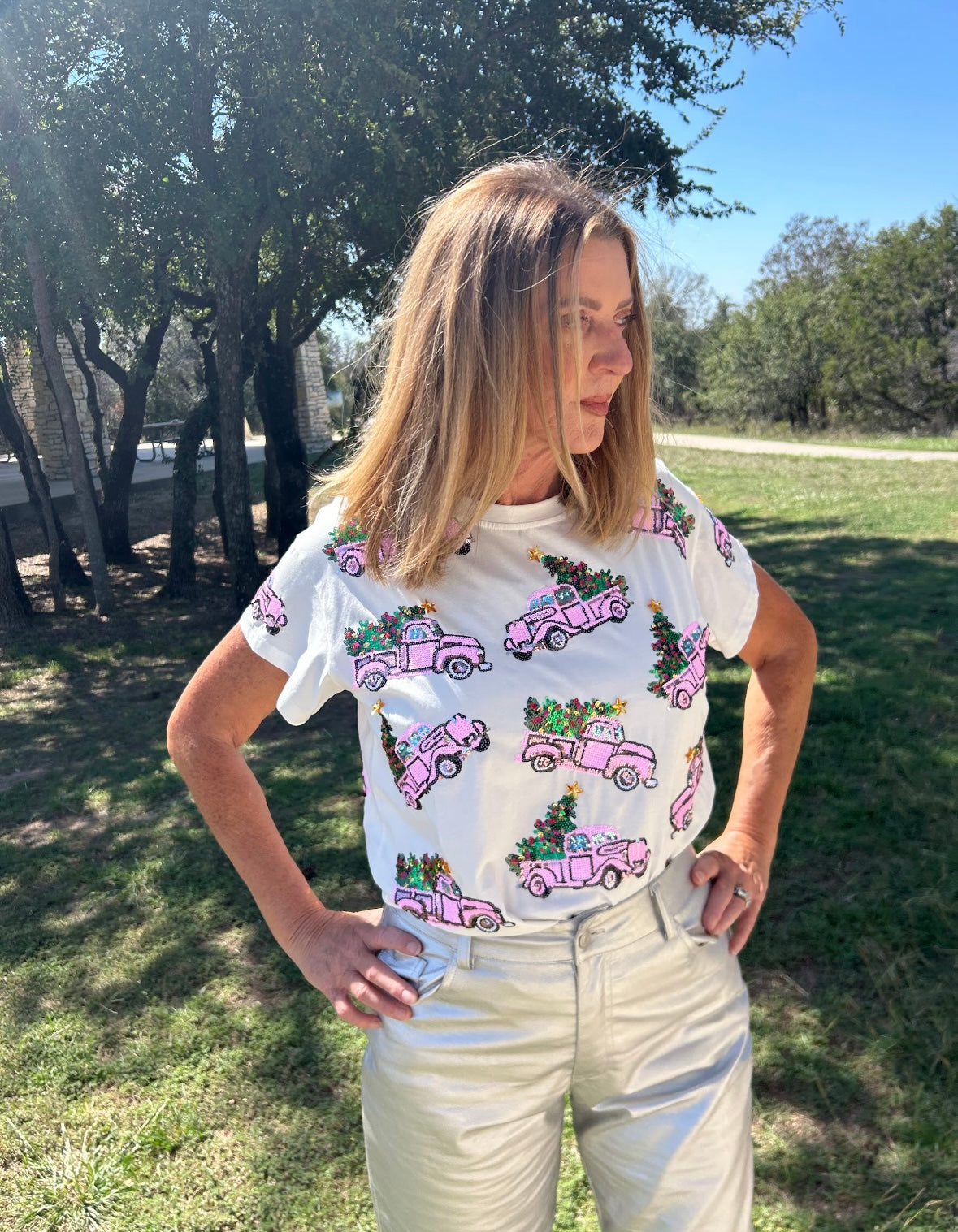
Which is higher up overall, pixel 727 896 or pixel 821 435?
pixel 727 896

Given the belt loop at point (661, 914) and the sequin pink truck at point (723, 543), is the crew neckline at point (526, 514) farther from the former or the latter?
the belt loop at point (661, 914)

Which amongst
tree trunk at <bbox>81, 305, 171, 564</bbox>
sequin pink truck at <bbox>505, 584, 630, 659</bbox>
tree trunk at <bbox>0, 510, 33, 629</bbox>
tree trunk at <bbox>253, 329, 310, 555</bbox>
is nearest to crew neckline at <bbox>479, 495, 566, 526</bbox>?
sequin pink truck at <bbox>505, 584, 630, 659</bbox>

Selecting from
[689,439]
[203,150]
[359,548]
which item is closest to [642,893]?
[359,548]

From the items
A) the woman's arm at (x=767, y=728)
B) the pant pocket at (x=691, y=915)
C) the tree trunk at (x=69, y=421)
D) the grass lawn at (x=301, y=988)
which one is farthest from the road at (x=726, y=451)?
the pant pocket at (x=691, y=915)

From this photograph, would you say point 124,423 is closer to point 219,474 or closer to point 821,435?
point 219,474

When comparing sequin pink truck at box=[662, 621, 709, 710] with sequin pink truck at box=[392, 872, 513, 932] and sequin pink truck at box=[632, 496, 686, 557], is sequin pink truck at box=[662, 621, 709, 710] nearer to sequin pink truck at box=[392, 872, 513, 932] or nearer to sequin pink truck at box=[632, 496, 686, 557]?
sequin pink truck at box=[632, 496, 686, 557]

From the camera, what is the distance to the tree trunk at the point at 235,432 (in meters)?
8.53

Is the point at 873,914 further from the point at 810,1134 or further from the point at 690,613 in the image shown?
the point at 690,613

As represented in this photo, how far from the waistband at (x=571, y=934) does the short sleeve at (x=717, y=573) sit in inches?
15.6

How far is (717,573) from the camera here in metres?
1.54

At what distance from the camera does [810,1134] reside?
8.27ft

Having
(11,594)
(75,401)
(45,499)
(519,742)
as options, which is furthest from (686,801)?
(75,401)

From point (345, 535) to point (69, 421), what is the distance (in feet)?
27.5

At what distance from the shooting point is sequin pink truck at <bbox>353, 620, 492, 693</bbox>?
52.1 inches
